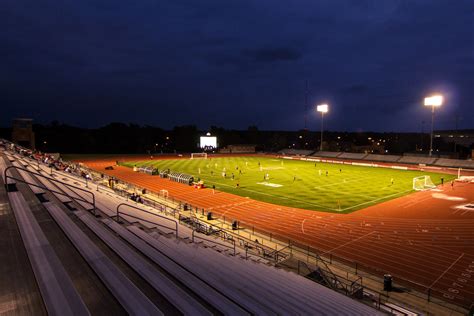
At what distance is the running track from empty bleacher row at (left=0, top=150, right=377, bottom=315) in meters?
10.0

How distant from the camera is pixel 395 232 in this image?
21.8 metres

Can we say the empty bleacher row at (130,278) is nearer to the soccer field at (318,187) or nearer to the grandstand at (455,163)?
the soccer field at (318,187)

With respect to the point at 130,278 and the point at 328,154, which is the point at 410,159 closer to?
the point at 328,154

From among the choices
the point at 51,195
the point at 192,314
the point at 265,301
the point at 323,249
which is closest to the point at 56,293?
the point at 192,314

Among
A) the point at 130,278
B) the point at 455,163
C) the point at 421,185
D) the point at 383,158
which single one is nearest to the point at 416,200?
the point at 421,185

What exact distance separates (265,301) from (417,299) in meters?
10.5

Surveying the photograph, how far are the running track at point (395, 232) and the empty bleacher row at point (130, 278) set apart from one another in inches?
395

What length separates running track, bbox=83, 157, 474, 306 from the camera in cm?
1559

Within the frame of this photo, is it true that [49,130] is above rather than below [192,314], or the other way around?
above

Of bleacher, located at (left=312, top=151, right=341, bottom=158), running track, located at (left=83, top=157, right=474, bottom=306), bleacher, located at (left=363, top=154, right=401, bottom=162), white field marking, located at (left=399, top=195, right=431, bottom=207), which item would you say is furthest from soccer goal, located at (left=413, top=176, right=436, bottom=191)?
bleacher, located at (left=312, top=151, right=341, bottom=158)

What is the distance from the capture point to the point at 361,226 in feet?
76.6

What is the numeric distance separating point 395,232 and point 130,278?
21.6 m

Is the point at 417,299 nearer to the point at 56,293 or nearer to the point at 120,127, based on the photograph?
the point at 56,293

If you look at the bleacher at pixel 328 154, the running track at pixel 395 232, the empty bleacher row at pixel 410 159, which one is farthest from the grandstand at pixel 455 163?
the running track at pixel 395 232
